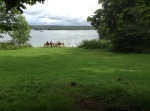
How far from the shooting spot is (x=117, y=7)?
10.7 metres

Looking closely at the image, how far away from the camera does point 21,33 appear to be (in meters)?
55.0

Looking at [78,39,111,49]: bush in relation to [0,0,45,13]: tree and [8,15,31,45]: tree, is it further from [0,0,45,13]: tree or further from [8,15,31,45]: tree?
[0,0,45,13]: tree

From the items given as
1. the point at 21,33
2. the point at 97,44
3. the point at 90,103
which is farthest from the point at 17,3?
the point at 21,33

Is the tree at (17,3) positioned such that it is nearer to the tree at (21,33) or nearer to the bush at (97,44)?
the bush at (97,44)

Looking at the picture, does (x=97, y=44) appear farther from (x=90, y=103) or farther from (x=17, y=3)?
(x=17, y=3)

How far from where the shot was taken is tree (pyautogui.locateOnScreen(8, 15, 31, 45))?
5021 centimetres

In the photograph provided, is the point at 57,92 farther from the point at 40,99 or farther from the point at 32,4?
the point at 32,4

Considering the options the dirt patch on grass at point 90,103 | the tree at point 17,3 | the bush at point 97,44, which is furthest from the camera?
the bush at point 97,44

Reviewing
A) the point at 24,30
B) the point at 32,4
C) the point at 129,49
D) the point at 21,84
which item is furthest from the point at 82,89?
the point at 24,30

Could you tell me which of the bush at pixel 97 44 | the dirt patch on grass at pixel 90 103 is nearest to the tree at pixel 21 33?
the bush at pixel 97 44

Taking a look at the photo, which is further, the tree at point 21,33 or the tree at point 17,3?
the tree at point 21,33

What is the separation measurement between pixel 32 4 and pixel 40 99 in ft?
9.41

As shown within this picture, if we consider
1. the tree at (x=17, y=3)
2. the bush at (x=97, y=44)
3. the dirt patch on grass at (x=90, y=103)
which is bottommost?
the bush at (x=97, y=44)

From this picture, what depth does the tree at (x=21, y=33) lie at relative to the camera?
1977 inches
